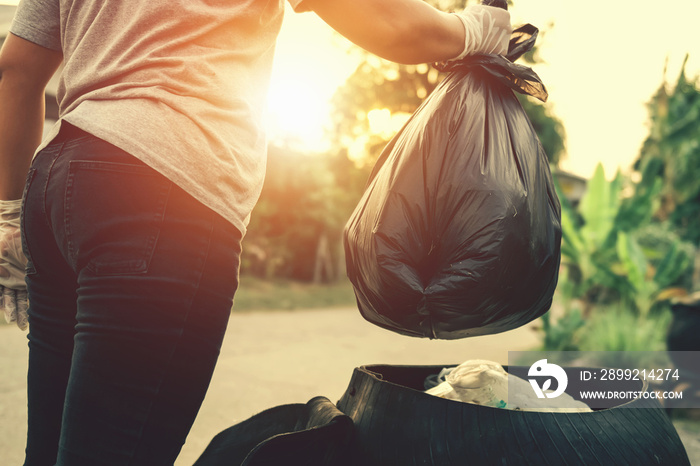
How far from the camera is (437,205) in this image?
111cm

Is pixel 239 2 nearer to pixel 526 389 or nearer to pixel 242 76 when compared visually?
pixel 242 76

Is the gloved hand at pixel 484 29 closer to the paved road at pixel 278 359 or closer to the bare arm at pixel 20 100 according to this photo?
the bare arm at pixel 20 100

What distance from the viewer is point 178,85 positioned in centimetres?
89

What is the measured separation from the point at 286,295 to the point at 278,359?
415 cm

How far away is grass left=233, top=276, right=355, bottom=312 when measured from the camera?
7.24m

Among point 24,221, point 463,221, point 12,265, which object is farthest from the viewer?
point 12,265

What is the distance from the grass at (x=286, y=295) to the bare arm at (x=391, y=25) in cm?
593

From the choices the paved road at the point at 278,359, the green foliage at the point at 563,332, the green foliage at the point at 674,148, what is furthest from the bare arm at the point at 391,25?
the green foliage at the point at 674,148

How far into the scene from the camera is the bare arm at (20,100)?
41.7 inches

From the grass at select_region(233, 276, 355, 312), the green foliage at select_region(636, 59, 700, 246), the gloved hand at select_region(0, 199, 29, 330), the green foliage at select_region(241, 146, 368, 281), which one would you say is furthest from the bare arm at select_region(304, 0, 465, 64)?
the green foliage at select_region(241, 146, 368, 281)

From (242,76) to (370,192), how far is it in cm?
42

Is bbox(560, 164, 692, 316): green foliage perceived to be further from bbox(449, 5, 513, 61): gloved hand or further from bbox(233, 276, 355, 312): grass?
bbox(449, 5, 513, 61): gloved hand
